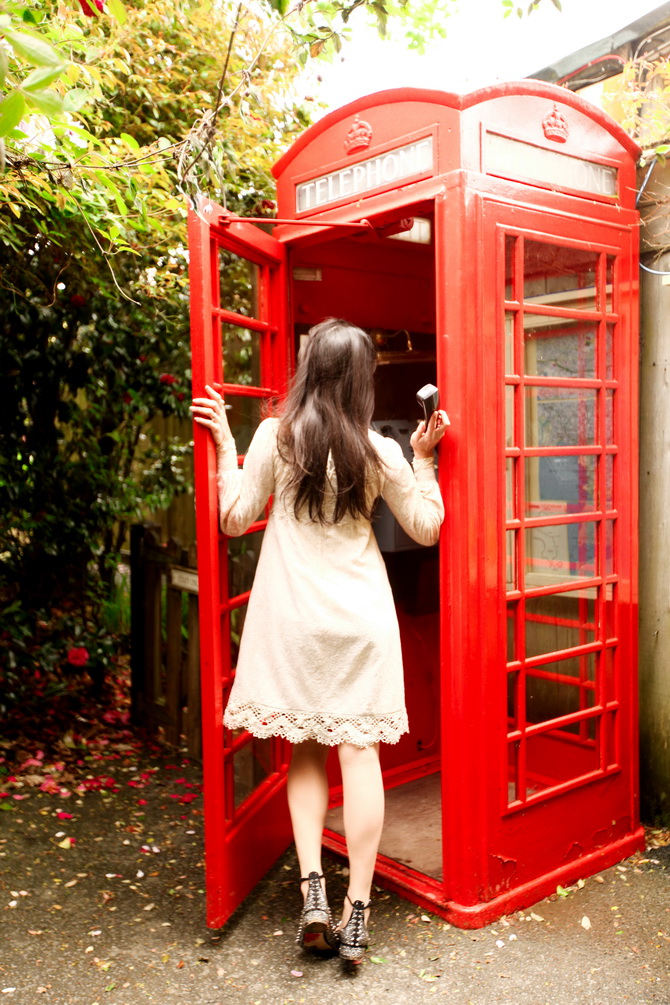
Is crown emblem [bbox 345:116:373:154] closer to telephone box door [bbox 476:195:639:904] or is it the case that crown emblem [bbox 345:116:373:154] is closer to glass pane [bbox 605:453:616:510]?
telephone box door [bbox 476:195:639:904]

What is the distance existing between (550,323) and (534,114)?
2.24ft

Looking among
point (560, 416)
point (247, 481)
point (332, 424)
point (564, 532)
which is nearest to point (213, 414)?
point (247, 481)

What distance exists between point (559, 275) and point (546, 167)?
359mm

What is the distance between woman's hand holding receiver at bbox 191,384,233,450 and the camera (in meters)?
2.65

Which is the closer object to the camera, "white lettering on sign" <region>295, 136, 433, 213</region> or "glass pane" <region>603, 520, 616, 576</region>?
"white lettering on sign" <region>295, 136, 433, 213</region>

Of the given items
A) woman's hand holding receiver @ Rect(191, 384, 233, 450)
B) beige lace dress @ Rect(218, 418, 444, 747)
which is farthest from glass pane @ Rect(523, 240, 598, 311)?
woman's hand holding receiver @ Rect(191, 384, 233, 450)

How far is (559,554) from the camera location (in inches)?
122

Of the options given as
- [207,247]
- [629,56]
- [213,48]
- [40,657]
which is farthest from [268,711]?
[213,48]

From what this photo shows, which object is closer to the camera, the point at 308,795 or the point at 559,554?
the point at 308,795

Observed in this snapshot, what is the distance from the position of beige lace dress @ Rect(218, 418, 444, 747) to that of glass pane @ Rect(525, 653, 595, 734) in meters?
0.61

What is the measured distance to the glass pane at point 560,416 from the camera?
9.58ft

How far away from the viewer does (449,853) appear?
2785 mm

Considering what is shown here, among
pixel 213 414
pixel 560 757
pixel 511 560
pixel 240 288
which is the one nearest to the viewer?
pixel 213 414

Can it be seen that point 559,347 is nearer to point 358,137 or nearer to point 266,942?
point 358,137
